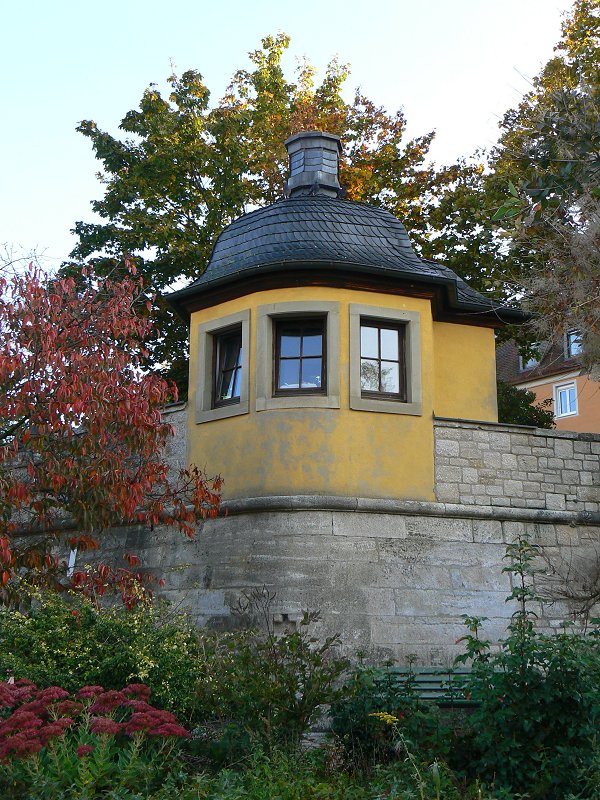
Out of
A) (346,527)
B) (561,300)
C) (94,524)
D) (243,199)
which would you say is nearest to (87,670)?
(94,524)

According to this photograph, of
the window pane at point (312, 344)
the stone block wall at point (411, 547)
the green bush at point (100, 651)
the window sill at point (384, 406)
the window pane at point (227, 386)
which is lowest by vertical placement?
the green bush at point (100, 651)

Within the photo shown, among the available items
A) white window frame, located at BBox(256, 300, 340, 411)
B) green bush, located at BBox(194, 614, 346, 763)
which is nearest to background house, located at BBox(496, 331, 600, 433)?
white window frame, located at BBox(256, 300, 340, 411)

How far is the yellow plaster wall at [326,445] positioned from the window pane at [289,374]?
1.05 feet

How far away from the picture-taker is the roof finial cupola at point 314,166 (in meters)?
14.5

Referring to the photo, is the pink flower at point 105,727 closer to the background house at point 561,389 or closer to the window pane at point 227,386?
the window pane at point 227,386

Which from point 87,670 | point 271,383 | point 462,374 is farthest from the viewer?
point 462,374

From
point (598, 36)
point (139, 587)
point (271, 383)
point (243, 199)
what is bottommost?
point (139, 587)

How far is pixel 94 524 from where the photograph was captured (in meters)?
8.86

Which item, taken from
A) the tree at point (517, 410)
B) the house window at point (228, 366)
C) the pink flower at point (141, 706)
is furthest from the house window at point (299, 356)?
the tree at point (517, 410)

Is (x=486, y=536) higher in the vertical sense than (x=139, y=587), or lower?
higher

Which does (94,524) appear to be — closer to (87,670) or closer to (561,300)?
(87,670)

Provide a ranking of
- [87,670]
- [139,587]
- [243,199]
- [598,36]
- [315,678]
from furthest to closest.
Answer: [243,199]
[598,36]
[139,587]
[87,670]
[315,678]

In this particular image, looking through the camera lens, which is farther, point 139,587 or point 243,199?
point 243,199

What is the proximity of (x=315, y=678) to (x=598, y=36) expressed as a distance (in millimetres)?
14565
